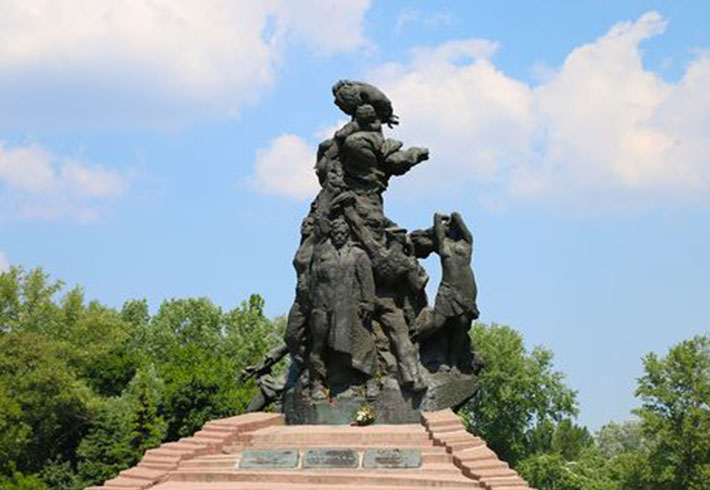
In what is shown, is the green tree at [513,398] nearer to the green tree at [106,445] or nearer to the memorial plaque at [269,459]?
the green tree at [106,445]

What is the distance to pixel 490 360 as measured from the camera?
→ 44.1 metres

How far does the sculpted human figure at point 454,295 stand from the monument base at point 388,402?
1.66ft

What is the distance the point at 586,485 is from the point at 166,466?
1268 inches

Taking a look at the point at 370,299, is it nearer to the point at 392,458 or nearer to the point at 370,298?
the point at 370,298

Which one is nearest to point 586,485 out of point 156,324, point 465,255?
point 156,324

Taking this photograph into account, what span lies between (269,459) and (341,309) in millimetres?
2634

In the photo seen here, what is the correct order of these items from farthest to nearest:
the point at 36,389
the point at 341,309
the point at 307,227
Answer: the point at 36,389, the point at 307,227, the point at 341,309

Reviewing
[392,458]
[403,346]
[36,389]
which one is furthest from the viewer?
[36,389]

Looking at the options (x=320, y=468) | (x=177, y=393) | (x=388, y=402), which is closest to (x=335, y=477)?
(x=320, y=468)

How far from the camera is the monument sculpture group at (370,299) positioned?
48.5ft

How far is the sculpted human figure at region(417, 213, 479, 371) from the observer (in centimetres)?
1521

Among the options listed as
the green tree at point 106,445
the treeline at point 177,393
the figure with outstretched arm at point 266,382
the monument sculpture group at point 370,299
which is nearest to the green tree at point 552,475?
the treeline at point 177,393

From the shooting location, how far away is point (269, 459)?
13.1m

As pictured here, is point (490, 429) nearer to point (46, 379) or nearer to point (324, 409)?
point (46, 379)
